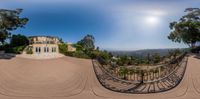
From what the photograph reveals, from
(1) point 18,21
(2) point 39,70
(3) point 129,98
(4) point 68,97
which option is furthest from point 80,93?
(1) point 18,21

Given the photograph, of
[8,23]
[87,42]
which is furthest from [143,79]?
[8,23]

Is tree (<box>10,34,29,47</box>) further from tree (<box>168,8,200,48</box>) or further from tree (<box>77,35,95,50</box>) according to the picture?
tree (<box>168,8,200,48</box>)

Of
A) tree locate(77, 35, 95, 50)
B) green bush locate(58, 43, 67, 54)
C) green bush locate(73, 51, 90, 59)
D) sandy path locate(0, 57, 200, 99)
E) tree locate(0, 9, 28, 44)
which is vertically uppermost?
tree locate(0, 9, 28, 44)

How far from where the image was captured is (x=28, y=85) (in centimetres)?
917

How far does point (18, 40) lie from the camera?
14164 mm

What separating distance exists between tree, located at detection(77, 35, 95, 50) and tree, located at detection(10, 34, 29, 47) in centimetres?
307

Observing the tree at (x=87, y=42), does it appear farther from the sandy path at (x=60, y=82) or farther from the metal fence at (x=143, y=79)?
the metal fence at (x=143, y=79)

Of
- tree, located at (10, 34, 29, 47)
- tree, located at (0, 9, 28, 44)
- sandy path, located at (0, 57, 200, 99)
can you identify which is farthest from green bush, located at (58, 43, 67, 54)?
tree, located at (0, 9, 28, 44)

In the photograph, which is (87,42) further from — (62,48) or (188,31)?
(188,31)

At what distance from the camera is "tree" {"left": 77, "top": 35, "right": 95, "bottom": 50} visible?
12.9 metres

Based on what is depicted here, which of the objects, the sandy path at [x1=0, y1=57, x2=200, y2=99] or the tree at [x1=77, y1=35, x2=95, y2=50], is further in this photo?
the tree at [x1=77, y1=35, x2=95, y2=50]

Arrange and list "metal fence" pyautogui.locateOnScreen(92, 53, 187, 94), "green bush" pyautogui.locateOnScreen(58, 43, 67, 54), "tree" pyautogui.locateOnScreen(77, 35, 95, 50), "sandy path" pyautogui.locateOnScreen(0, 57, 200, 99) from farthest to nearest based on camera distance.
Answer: "green bush" pyautogui.locateOnScreen(58, 43, 67, 54) < "tree" pyautogui.locateOnScreen(77, 35, 95, 50) < "metal fence" pyautogui.locateOnScreen(92, 53, 187, 94) < "sandy path" pyautogui.locateOnScreen(0, 57, 200, 99)

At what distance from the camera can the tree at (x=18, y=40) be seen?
1332cm

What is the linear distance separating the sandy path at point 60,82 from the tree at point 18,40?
1.37 meters
